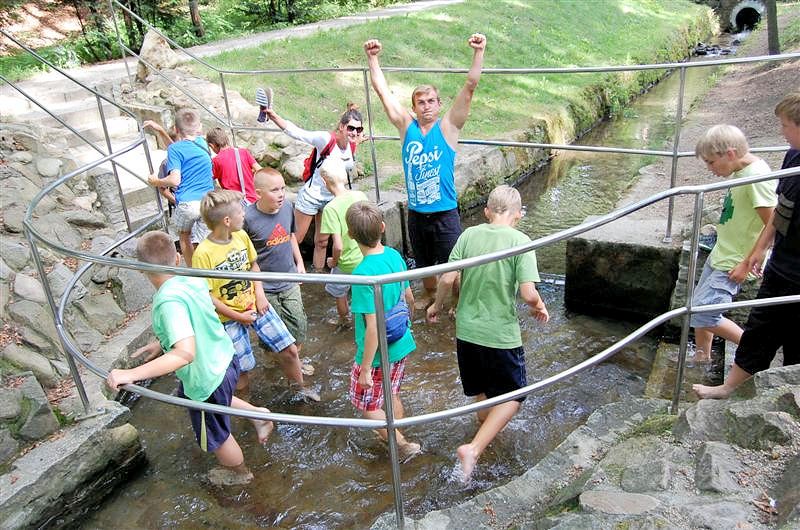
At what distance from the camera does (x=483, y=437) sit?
323cm

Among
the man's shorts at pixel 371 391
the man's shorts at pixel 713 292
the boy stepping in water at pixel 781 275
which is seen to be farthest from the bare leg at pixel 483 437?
the man's shorts at pixel 713 292

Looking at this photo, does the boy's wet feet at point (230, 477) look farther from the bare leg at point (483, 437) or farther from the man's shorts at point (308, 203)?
the man's shorts at point (308, 203)

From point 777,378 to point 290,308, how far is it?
281 cm

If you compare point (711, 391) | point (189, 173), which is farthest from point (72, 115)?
point (711, 391)

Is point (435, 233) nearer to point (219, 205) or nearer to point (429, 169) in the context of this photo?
point (429, 169)

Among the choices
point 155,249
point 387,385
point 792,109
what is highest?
point 792,109

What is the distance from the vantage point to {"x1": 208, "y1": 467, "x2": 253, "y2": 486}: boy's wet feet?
354cm

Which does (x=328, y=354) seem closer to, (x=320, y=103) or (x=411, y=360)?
(x=411, y=360)

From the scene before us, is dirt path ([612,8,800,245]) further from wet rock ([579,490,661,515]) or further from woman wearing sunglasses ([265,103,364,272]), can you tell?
wet rock ([579,490,661,515])

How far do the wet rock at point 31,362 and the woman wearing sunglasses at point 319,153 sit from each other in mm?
1928

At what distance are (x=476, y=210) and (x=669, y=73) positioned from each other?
40.0 feet

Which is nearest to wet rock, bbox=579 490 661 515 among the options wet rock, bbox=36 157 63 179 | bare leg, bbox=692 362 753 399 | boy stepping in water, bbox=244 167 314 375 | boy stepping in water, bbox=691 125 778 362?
bare leg, bbox=692 362 753 399

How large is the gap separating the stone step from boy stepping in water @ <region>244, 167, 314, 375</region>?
431 centimetres

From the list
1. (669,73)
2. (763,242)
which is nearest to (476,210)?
(763,242)
